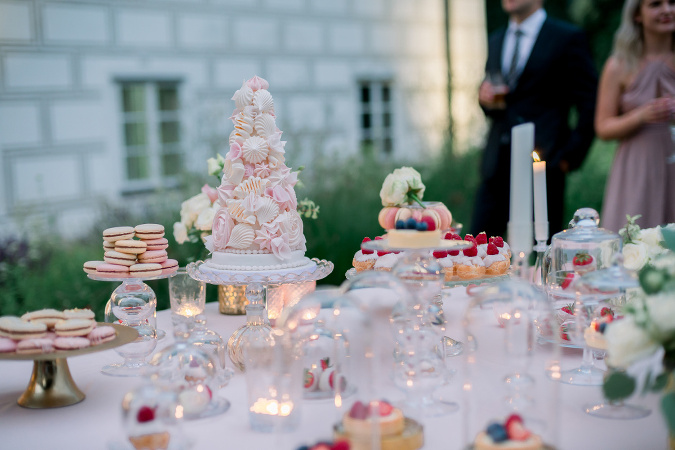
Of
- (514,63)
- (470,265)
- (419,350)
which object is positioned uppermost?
(514,63)

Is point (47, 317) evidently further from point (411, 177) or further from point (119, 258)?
point (411, 177)

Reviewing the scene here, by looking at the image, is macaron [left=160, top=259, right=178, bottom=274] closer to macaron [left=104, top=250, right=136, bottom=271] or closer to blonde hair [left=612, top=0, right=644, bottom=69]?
macaron [left=104, top=250, right=136, bottom=271]

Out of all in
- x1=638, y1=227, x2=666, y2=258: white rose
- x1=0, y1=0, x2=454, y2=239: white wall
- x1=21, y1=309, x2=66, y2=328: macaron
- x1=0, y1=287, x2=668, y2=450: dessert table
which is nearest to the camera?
x1=0, y1=287, x2=668, y2=450: dessert table

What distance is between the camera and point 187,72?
19.2 feet

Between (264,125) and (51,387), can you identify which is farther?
(264,125)

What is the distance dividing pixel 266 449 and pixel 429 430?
13.4 inches

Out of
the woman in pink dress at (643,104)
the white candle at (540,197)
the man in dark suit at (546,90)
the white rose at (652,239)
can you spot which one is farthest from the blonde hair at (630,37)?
the white candle at (540,197)

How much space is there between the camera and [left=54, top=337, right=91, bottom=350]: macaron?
1562mm

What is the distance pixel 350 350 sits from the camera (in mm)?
1464

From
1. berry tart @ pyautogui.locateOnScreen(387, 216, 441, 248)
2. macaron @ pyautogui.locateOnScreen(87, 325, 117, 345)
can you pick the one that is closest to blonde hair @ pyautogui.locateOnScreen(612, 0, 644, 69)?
berry tart @ pyautogui.locateOnScreen(387, 216, 441, 248)

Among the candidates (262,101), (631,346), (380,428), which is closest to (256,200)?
(262,101)

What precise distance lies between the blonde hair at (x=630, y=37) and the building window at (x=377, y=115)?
154 inches

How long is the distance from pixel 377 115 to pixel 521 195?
6.38 m

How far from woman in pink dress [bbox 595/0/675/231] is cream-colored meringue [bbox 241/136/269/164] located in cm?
227
